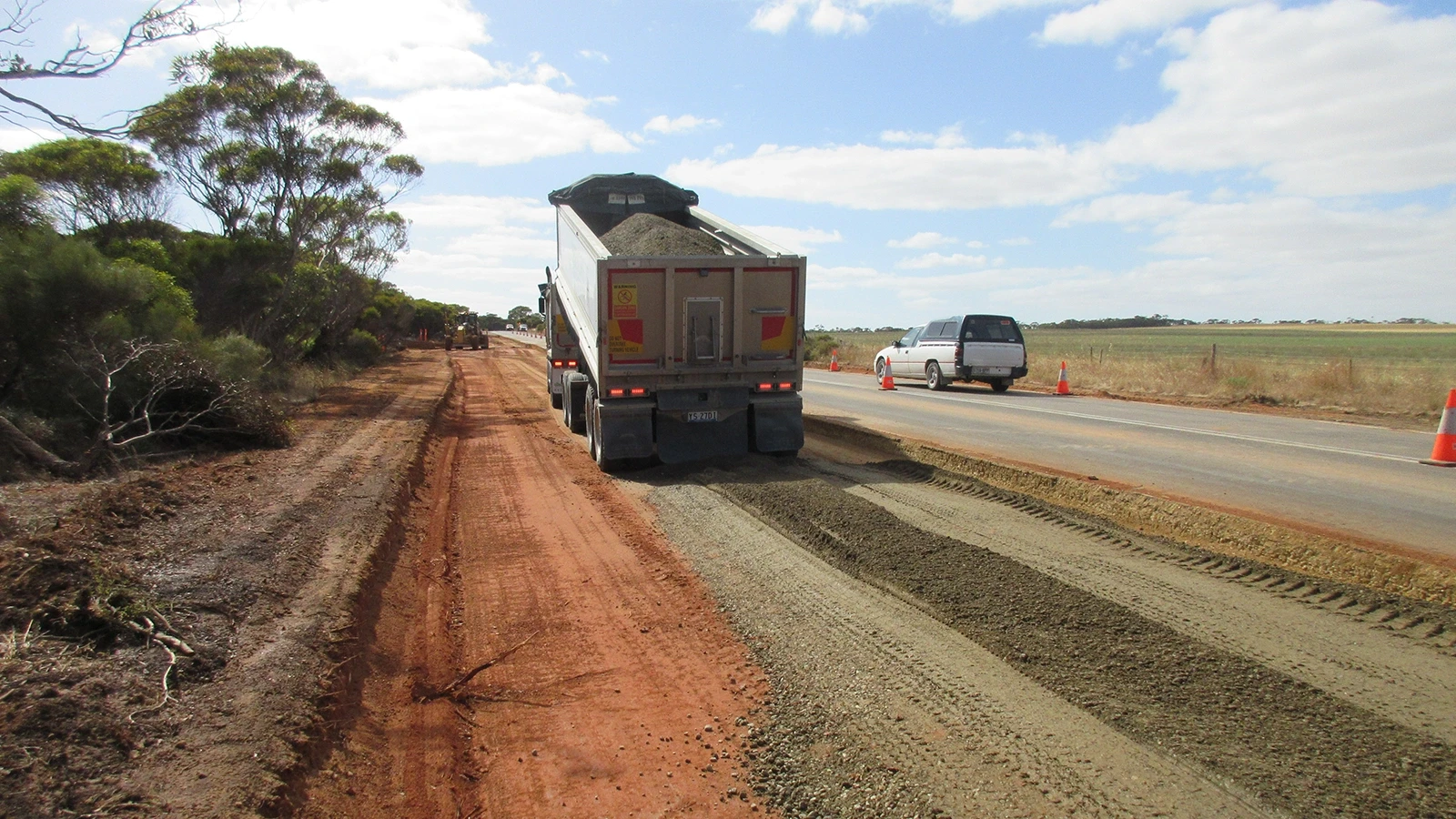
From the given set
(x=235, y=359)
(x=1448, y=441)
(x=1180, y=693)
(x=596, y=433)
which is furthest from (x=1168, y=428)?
(x=235, y=359)

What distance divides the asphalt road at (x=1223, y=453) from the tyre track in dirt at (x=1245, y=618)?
224 cm

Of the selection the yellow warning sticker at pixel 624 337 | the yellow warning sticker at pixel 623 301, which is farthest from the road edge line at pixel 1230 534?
the yellow warning sticker at pixel 623 301

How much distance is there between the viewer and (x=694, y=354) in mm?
10320

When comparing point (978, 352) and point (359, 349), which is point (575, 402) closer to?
point (978, 352)

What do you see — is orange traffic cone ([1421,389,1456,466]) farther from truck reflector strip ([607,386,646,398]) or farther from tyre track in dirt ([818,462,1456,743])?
truck reflector strip ([607,386,646,398])

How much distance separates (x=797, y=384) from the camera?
10695mm

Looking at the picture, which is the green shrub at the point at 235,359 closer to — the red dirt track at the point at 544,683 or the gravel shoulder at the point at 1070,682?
the red dirt track at the point at 544,683

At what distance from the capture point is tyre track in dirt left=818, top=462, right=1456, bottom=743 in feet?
13.0

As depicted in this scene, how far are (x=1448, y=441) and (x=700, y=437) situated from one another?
29.1 ft

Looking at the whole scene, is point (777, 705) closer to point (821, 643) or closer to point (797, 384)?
point (821, 643)

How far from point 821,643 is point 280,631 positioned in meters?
2.99

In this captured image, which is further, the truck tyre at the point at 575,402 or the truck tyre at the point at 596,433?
the truck tyre at the point at 575,402

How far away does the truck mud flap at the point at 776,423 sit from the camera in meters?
10.6

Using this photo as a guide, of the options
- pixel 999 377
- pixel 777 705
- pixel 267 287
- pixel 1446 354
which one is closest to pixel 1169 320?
pixel 1446 354
